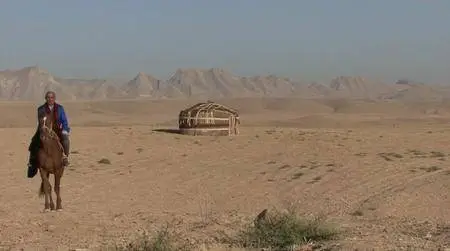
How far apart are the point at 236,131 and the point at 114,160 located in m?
11.9

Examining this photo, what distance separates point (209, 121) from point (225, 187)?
54.8 feet

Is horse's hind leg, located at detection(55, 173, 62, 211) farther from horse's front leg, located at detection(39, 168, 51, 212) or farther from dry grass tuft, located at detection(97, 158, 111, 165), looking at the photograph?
dry grass tuft, located at detection(97, 158, 111, 165)

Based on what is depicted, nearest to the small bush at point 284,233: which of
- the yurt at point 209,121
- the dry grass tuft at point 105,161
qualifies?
the dry grass tuft at point 105,161

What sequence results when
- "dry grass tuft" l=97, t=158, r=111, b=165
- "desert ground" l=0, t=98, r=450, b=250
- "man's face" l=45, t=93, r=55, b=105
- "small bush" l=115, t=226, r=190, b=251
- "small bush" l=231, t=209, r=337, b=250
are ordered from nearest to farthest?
"small bush" l=115, t=226, r=190, b=251 < "small bush" l=231, t=209, r=337, b=250 < "desert ground" l=0, t=98, r=450, b=250 < "man's face" l=45, t=93, r=55, b=105 < "dry grass tuft" l=97, t=158, r=111, b=165

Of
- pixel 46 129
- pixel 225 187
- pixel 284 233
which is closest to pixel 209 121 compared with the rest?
pixel 225 187

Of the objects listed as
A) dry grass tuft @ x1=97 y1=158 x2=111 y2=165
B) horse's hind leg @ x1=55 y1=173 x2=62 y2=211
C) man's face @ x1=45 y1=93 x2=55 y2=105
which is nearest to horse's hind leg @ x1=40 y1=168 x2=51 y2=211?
horse's hind leg @ x1=55 y1=173 x2=62 y2=211

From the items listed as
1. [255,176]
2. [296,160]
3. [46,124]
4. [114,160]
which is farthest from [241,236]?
[114,160]

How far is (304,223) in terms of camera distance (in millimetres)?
8344

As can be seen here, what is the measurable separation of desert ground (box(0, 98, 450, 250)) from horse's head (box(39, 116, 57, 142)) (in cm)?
127

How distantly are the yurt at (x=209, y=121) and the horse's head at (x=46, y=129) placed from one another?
22.6m

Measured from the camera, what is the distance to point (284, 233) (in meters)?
8.12

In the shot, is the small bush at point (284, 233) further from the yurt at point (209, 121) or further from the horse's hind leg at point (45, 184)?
the yurt at point (209, 121)

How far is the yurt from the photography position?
34594 mm

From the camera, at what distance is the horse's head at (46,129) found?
38.5ft
